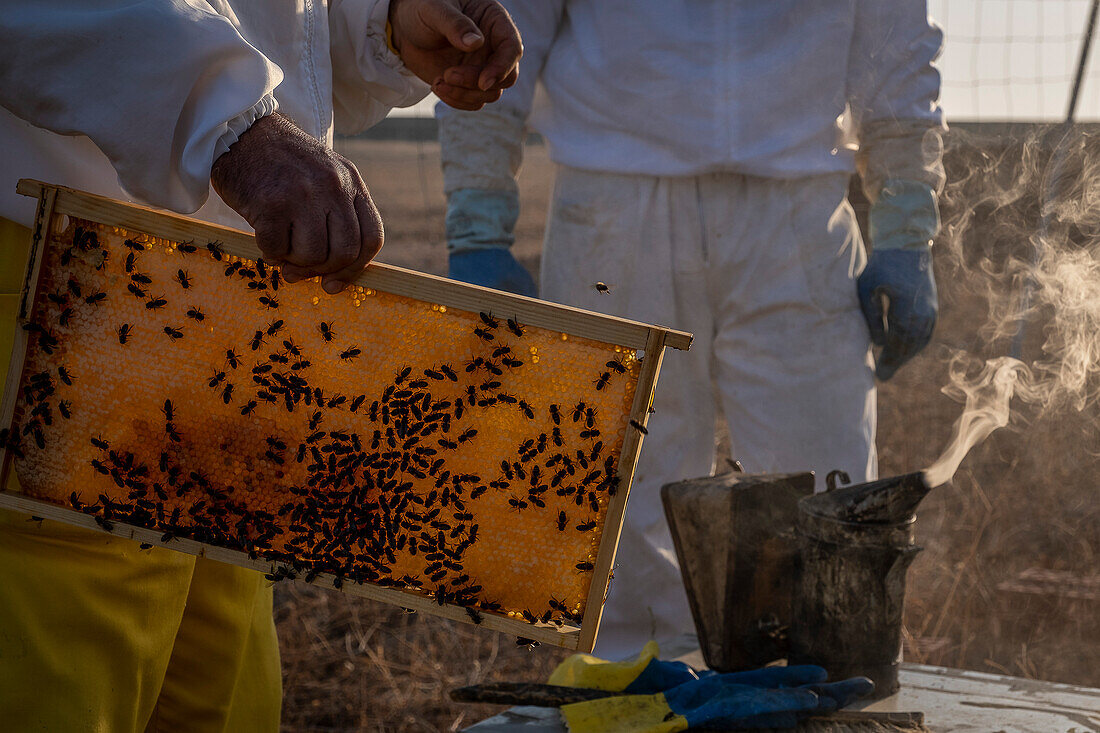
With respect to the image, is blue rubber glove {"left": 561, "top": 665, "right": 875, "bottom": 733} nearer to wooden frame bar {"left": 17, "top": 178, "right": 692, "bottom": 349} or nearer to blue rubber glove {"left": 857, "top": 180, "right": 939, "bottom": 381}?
wooden frame bar {"left": 17, "top": 178, "right": 692, "bottom": 349}

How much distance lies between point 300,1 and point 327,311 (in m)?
0.63

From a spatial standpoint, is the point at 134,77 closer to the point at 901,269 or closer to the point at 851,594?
the point at 851,594

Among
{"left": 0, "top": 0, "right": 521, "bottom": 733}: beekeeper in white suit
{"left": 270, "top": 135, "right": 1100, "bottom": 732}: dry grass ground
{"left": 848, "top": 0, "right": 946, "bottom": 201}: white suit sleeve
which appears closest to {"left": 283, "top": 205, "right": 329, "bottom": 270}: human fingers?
{"left": 0, "top": 0, "right": 521, "bottom": 733}: beekeeper in white suit

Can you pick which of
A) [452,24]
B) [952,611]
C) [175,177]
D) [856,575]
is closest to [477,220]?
[452,24]

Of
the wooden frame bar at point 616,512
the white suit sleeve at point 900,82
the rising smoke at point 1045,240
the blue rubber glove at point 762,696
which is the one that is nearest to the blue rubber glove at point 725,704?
the blue rubber glove at point 762,696

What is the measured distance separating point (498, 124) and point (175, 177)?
213 centimetres

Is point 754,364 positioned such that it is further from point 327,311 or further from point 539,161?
point 539,161

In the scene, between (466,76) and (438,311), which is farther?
(466,76)

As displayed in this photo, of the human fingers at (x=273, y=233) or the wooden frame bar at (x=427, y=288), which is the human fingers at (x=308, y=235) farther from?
the wooden frame bar at (x=427, y=288)

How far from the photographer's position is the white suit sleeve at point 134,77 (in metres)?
1.32

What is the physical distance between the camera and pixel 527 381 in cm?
166

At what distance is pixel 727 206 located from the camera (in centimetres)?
330

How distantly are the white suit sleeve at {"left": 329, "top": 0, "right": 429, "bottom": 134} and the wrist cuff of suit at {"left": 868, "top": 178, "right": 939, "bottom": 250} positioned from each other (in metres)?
1.92

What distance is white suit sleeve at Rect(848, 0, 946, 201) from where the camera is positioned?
130 inches
